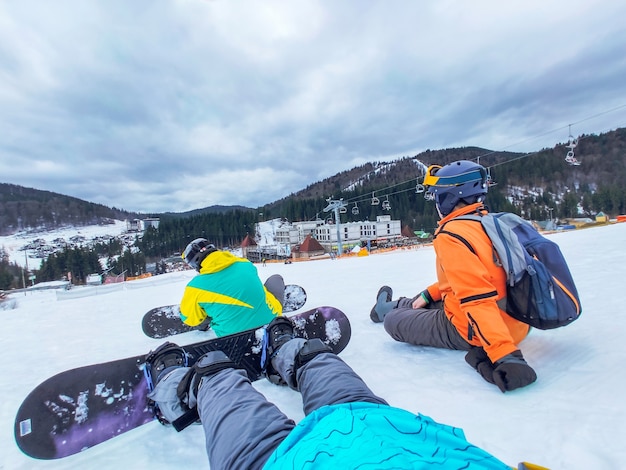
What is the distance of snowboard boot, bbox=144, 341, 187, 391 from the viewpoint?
1858 millimetres

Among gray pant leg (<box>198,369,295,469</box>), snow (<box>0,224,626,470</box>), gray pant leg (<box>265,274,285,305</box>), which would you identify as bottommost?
snow (<box>0,224,626,470</box>)

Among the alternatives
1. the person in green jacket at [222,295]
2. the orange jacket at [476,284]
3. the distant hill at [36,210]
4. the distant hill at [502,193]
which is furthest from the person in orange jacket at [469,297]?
the distant hill at [36,210]

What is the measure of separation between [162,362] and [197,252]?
1.11m

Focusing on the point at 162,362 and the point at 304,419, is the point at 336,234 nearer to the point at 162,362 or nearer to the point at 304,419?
the point at 162,362

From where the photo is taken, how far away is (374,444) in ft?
→ 2.39

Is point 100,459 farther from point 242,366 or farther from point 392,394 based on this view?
point 392,394

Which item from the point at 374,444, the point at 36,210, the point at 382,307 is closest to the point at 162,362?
the point at 374,444

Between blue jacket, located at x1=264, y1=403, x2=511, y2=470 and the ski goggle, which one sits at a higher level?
the ski goggle

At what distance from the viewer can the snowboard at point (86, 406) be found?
1568 millimetres

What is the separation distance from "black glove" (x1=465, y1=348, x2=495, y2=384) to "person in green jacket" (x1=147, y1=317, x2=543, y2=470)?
88 cm

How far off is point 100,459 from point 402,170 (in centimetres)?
12521

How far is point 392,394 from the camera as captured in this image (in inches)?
70.0

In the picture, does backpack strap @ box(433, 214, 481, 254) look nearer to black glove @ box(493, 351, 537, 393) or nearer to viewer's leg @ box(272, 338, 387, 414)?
black glove @ box(493, 351, 537, 393)

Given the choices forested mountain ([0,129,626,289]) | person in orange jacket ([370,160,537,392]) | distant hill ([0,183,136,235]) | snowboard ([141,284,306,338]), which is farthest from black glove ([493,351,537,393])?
distant hill ([0,183,136,235])
